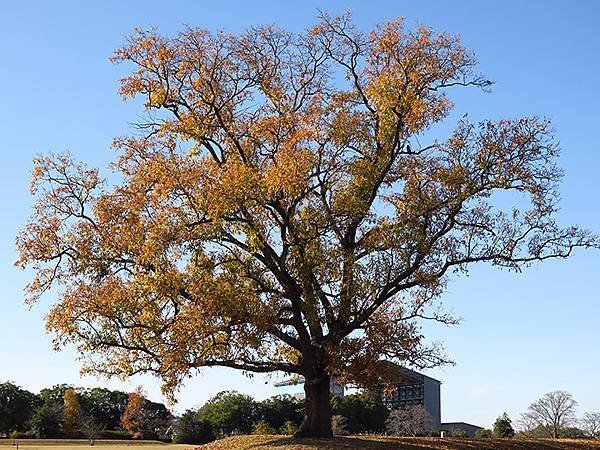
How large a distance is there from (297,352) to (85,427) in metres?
30.6

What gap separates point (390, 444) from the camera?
1947cm

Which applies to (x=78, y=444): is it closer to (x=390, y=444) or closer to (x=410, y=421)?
(x=410, y=421)

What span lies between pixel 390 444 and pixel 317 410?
2130 mm

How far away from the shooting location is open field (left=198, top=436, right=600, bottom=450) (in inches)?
730

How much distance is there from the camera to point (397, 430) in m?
43.8

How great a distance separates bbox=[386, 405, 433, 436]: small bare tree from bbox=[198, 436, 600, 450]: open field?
21.1 m

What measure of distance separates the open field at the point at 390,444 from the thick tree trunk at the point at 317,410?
0.59 m

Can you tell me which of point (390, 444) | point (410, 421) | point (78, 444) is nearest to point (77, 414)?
point (78, 444)

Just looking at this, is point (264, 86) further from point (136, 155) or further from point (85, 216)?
point (85, 216)

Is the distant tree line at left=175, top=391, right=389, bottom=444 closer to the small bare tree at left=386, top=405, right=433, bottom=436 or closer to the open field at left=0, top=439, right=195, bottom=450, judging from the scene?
the small bare tree at left=386, top=405, right=433, bottom=436

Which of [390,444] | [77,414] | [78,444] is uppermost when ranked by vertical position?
[77,414]

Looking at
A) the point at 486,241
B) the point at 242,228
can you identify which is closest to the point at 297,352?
the point at 242,228

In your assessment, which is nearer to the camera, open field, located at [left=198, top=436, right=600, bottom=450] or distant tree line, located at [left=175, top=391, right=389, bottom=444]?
open field, located at [left=198, top=436, right=600, bottom=450]

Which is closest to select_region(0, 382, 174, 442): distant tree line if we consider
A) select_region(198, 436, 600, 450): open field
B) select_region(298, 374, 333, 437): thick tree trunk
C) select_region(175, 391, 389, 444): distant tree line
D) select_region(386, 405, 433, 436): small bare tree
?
select_region(175, 391, 389, 444): distant tree line
